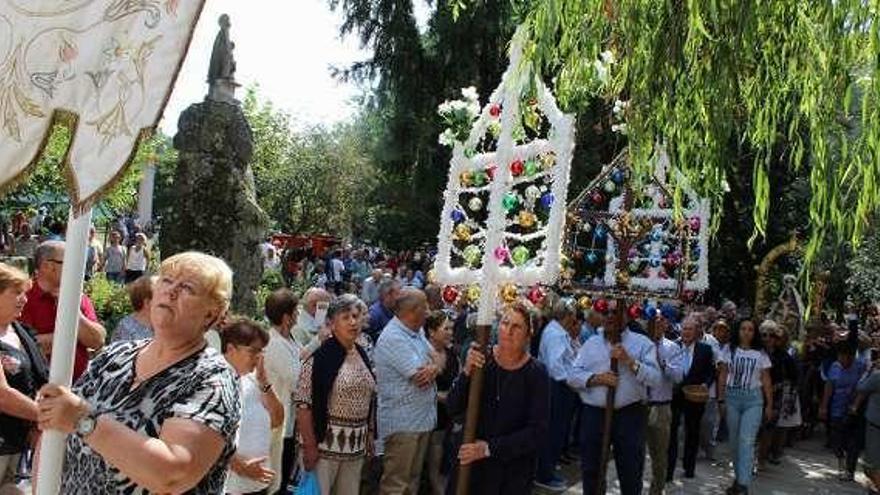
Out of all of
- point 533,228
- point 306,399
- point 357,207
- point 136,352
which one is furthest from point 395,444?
point 357,207

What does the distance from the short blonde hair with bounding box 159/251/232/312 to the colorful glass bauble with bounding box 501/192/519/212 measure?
9.68 feet

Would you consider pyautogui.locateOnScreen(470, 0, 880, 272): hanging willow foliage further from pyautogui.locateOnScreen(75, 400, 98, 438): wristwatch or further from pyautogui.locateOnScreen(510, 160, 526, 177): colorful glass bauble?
pyautogui.locateOnScreen(75, 400, 98, 438): wristwatch

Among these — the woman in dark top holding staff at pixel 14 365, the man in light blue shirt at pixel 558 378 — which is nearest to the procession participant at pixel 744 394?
the man in light blue shirt at pixel 558 378

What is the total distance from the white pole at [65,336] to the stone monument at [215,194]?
30.6ft

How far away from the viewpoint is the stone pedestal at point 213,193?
12.0m

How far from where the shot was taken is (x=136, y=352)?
2.97 m

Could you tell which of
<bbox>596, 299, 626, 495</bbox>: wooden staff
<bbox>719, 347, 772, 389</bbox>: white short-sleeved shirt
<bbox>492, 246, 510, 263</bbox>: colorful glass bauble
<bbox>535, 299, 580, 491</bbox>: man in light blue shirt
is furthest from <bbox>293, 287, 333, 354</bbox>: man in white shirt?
<bbox>719, 347, 772, 389</bbox>: white short-sleeved shirt

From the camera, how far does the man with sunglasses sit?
5301 millimetres

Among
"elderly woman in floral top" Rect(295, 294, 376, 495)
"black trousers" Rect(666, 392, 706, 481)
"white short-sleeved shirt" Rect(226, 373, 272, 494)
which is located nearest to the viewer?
"white short-sleeved shirt" Rect(226, 373, 272, 494)

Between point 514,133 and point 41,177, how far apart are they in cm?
1447

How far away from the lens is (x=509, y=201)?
571 centimetres

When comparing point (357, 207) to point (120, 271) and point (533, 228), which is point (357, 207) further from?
point (533, 228)

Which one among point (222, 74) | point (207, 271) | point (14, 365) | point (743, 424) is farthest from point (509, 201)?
point (222, 74)

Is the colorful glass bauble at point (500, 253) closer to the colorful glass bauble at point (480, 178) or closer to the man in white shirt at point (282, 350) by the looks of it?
the colorful glass bauble at point (480, 178)
